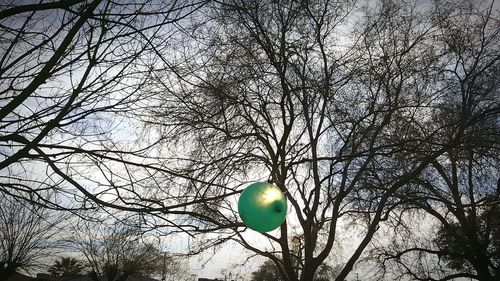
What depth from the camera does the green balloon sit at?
257 centimetres

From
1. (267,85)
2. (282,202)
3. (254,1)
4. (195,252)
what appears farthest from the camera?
(195,252)

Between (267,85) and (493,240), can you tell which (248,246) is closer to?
(267,85)

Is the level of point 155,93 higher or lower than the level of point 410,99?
lower

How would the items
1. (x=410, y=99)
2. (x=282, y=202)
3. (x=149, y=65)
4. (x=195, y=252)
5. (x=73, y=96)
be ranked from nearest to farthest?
(x=282, y=202) < (x=73, y=96) < (x=149, y=65) < (x=410, y=99) < (x=195, y=252)

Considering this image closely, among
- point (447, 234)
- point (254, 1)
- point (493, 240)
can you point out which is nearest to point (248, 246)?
point (254, 1)

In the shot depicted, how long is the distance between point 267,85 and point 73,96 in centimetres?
490

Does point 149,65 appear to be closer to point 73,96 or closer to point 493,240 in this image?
point 73,96

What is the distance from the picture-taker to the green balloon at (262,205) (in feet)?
8.44

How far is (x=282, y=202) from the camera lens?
263 centimetres

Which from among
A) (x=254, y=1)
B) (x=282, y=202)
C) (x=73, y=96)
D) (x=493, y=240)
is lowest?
(x=282, y=202)

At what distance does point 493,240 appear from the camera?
12.6 metres

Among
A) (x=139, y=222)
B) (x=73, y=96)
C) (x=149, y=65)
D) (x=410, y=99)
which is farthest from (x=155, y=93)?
(x=410, y=99)

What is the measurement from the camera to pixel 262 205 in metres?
2.57

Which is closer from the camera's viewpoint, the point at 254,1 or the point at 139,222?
the point at 139,222
